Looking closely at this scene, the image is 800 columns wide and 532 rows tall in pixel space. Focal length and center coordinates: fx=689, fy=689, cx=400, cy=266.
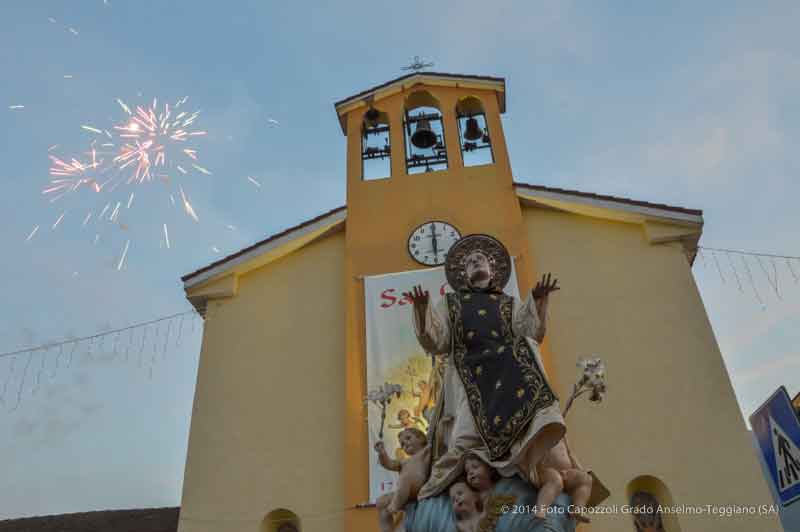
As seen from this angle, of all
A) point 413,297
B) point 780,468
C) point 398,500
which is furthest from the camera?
point 413,297

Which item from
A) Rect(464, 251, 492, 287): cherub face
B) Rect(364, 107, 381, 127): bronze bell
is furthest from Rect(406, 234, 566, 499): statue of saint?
Rect(364, 107, 381, 127): bronze bell

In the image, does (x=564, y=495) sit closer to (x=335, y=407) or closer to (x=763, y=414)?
(x=763, y=414)

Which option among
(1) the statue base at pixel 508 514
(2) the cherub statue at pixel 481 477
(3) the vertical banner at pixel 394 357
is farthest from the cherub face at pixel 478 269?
(3) the vertical banner at pixel 394 357

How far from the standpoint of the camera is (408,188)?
473 inches

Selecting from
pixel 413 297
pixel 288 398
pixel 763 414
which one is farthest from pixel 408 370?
pixel 763 414

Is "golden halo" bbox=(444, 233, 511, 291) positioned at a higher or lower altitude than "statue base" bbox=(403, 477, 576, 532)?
higher

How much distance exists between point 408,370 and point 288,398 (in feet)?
6.47

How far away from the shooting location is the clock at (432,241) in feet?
36.1

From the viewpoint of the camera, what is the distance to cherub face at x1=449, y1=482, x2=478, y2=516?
13.9 ft

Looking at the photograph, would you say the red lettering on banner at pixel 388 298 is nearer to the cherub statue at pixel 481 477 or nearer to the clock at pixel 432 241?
the clock at pixel 432 241

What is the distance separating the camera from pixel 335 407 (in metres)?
10.2

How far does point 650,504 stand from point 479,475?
566 centimetres

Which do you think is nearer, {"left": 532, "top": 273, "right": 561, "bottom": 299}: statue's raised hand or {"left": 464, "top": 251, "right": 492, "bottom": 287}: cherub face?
{"left": 532, "top": 273, "right": 561, "bottom": 299}: statue's raised hand

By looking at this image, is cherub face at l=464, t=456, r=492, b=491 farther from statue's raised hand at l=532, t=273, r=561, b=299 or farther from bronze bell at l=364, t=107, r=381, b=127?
bronze bell at l=364, t=107, r=381, b=127
